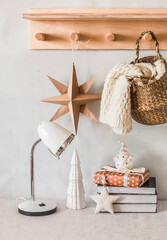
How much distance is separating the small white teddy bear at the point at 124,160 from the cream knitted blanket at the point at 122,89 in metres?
0.14

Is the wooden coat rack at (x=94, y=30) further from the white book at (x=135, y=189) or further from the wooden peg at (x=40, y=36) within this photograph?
the white book at (x=135, y=189)

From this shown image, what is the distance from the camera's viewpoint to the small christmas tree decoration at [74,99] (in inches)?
56.8

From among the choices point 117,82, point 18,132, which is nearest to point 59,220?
point 18,132

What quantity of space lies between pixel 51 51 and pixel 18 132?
1.23ft

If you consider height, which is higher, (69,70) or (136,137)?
(69,70)

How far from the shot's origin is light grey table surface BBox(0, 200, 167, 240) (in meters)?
1.18

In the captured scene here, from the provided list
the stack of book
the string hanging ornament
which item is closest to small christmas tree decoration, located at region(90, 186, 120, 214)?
the stack of book

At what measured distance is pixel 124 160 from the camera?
4.70 feet

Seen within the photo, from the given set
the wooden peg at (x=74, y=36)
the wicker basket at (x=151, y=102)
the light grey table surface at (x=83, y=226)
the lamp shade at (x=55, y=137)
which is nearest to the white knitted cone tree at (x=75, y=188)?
the light grey table surface at (x=83, y=226)

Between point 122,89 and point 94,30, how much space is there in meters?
0.34

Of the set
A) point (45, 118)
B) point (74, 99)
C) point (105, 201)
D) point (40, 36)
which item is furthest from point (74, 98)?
point (105, 201)

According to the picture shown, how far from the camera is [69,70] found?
1.51 meters

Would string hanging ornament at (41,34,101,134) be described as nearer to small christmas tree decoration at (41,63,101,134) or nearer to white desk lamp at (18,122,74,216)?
small christmas tree decoration at (41,63,101,134)

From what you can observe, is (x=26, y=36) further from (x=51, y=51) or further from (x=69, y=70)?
(x=69, y=70)
